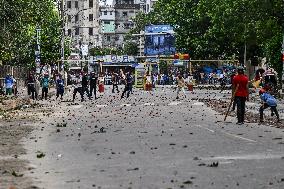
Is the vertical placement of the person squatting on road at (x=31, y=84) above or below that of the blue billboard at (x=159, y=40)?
below

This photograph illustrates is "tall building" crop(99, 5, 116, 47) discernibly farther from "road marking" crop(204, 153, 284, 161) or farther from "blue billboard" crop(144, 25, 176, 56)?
"road marking" crop(204, 153, 284, 161)

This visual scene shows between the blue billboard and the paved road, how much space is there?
250 feet

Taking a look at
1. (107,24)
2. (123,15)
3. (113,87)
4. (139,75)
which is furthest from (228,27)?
(123,15)

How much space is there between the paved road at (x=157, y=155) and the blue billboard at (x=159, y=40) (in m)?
76.3

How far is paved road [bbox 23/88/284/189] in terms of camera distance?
12.1 meters

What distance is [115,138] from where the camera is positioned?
66.5 feet

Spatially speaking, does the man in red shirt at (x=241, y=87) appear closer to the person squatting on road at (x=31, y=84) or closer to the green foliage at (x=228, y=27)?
the green foliage at (x=228, y=27)

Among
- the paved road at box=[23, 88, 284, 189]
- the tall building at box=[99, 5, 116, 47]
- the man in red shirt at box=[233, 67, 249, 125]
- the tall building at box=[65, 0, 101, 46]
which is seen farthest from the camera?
the tall building at box=[99, 5, 116, 47]

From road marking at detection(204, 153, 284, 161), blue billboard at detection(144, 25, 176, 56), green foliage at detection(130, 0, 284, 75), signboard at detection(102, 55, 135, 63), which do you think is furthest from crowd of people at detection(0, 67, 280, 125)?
signboard at detection(102, 55, 135, 63)

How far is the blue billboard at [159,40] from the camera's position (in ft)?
336

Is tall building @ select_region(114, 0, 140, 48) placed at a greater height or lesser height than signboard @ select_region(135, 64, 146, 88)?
greater

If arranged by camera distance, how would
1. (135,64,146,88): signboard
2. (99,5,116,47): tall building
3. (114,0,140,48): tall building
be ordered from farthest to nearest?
(114,0,140,48): tall building < (99,5,116,47): tall building < (135,64,146,88): signboard

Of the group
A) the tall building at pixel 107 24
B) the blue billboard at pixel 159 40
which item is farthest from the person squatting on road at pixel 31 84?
the tall building at pixel 107 24

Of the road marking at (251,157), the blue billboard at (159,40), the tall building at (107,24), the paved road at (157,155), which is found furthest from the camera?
the tall building at (107,24)
